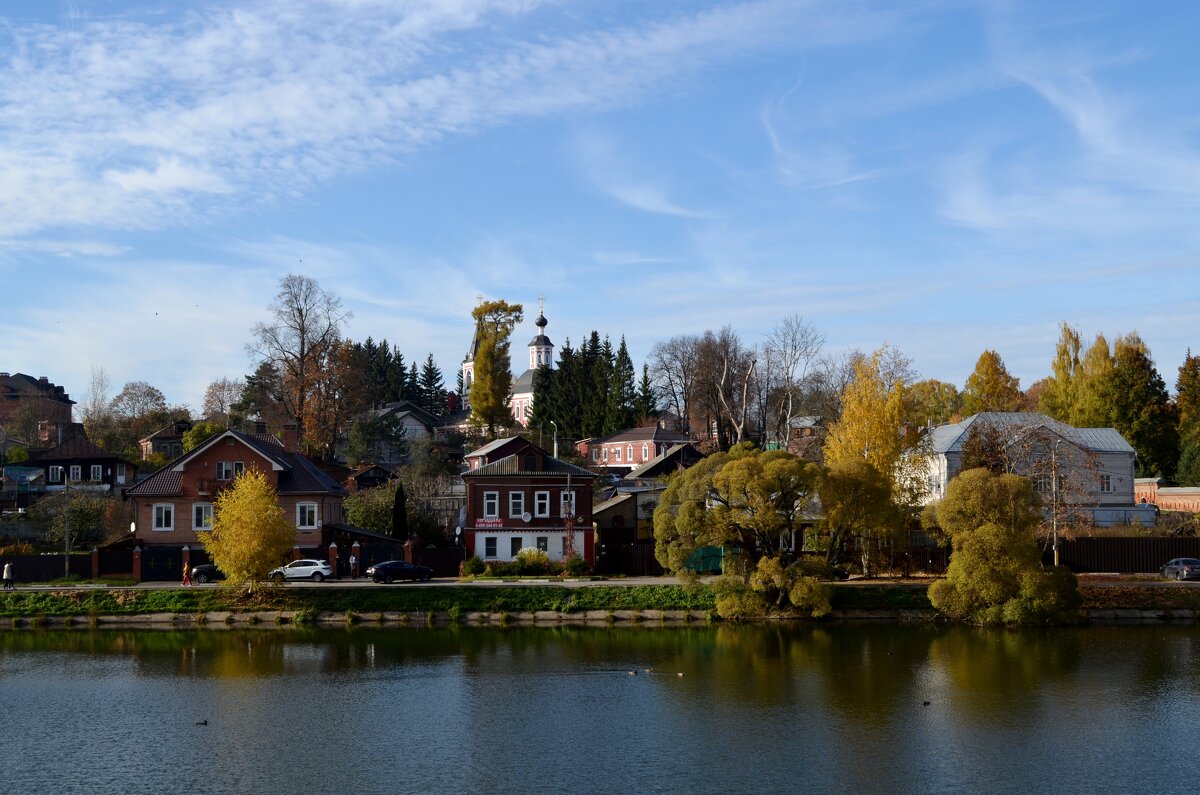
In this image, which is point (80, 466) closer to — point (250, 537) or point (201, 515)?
point (201, 515)

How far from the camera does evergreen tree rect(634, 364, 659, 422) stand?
412 ft

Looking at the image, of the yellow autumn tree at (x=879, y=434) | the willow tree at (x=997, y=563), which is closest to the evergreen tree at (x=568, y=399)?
the yellow autumn tree at (x=879, y=434)

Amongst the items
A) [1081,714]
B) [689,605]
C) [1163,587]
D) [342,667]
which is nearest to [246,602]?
[342,667]

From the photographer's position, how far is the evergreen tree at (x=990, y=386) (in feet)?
342

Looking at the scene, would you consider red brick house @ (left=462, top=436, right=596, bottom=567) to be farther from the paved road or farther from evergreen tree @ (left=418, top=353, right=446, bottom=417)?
evergreen tree @ (left=418, top=353, right=446, bottom=417)

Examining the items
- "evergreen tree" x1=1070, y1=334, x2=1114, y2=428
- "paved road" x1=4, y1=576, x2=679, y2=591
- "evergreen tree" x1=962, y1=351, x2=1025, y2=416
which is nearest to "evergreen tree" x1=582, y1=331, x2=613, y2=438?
"evergreen tree" x1=962, y1=351, x2=1025, y2=416

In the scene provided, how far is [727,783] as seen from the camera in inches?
1038

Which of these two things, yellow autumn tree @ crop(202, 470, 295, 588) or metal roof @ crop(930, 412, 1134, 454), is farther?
metal roof @ crop(930, 412, 1134, 454)

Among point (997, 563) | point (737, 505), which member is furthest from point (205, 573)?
point (997, 563)

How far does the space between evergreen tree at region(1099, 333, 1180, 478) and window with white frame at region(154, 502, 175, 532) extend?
68135 mm

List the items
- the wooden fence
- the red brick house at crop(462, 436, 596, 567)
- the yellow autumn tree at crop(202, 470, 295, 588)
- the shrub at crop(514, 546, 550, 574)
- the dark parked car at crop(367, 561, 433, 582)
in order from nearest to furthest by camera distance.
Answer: the yellow autumn tree at crop(202, 470, 295, 588)
the wooden fence
the dark parked car at crop(367, 561, 433, 582)
the shrub at crop(514, 546, 550, 574)
the red brick house at crop(462, 436, 596, 567)

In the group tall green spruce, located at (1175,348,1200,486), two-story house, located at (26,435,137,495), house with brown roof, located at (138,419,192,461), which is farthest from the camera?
house with brown roof, located at (138,419,192,461)

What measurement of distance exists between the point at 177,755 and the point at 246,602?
27.7m

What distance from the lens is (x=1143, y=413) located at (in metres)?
89.3
